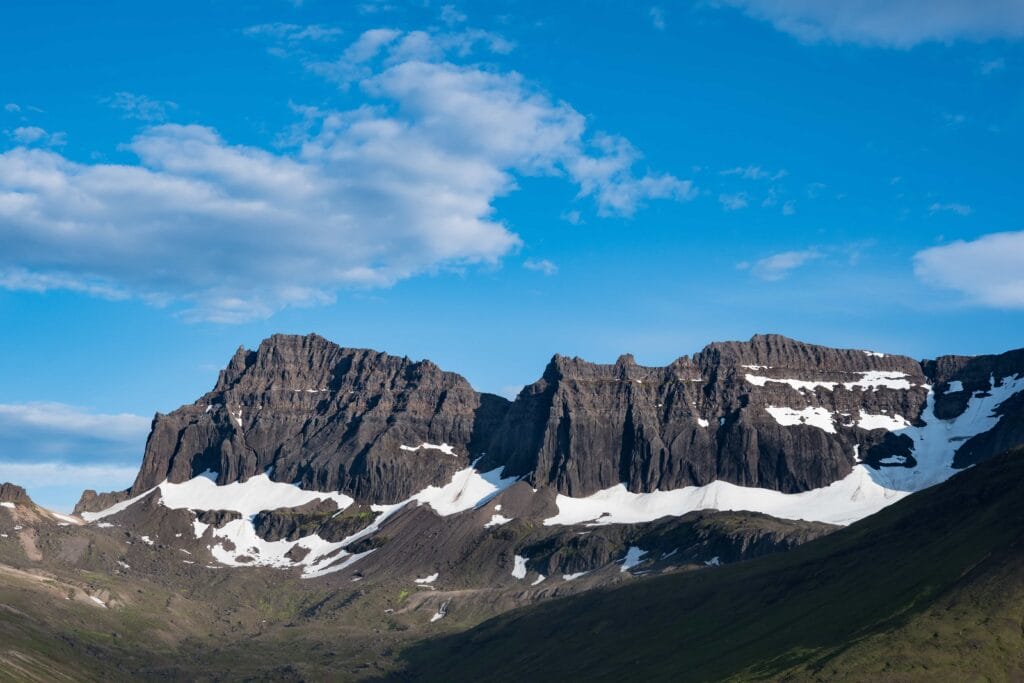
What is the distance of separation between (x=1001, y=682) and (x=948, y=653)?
1120 cm

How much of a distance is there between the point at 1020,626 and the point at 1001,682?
46.4 ft

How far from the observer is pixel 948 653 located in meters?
199

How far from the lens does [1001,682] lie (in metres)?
189

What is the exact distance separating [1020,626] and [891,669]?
22.2 meters

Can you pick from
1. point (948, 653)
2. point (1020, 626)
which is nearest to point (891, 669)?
point (948, 653)

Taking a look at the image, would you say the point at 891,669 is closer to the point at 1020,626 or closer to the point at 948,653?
the point at 948,653

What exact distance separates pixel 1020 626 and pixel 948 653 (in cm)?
1271

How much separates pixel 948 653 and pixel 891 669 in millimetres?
9540

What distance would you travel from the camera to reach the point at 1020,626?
199 m

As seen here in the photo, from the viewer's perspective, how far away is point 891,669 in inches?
7869
